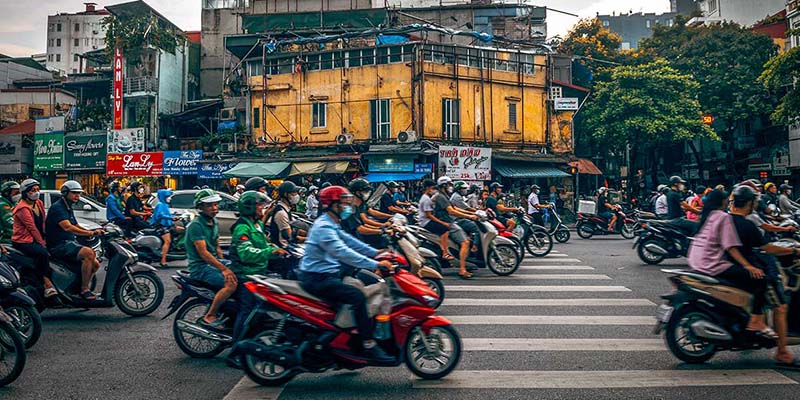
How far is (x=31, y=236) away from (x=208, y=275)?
2.81 metres

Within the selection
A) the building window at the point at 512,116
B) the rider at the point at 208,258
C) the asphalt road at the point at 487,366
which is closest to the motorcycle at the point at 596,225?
the asphalt road at the point at 487,366

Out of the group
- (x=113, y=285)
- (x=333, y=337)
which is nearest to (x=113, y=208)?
(x=113, y=285)

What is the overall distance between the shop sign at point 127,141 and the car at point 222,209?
1815 centimetres

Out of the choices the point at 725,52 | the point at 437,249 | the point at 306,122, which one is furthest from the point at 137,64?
the point at 725,52

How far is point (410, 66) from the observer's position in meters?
27.2

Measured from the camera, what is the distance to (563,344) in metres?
6.21

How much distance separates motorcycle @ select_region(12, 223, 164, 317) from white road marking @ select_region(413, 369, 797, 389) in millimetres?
4470

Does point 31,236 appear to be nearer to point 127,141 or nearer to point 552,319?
point 552,319

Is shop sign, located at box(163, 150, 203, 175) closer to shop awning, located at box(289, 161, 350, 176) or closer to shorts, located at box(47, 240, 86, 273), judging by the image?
shop awning, located at box(289, 161, 350, 176)

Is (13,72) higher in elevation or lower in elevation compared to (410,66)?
higher

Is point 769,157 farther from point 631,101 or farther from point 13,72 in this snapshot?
point 13,72

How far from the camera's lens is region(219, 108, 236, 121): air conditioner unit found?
32.5 meters

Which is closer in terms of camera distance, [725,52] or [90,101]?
[725,52]

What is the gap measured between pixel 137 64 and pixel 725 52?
111ft
